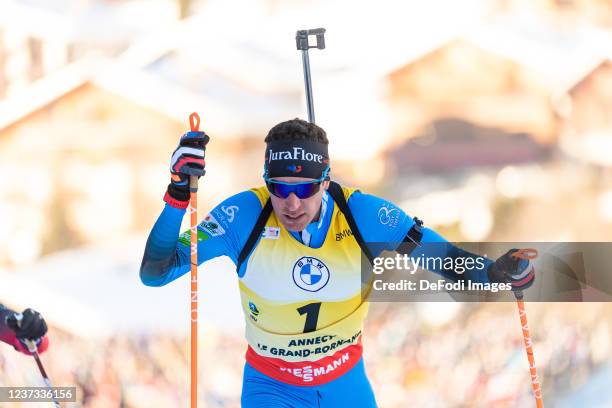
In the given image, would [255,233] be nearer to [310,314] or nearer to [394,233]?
[310,314]

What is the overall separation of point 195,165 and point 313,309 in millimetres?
764

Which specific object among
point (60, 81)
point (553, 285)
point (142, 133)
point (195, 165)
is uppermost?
point (60, 81)

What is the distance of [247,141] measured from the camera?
4426 millimetres

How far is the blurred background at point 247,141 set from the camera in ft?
14.3

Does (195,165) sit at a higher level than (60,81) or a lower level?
lower

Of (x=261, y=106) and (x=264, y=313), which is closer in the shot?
(x=264, y=313)

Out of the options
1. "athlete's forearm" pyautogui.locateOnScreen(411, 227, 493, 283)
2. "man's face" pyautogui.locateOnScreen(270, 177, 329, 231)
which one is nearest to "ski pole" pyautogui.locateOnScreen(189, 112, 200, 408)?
"man's face" pyautogui.locateOnScreen(270, 177, 329, 231)

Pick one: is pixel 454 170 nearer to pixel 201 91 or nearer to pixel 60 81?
pixel 201 91

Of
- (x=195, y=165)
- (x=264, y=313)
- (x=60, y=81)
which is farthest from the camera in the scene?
(x=60, y=81)

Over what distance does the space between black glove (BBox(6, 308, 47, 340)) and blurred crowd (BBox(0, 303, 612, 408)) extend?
4.74 ft

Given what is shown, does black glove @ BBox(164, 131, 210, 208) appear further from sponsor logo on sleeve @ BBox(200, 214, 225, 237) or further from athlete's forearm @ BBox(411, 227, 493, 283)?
athlete's forearm @ BBox(411, 227, 493, 283)

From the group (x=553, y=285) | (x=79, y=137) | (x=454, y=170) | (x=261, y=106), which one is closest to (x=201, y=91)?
(x=261, y=106)

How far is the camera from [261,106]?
4.43 m

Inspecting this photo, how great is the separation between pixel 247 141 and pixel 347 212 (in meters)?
1.76
